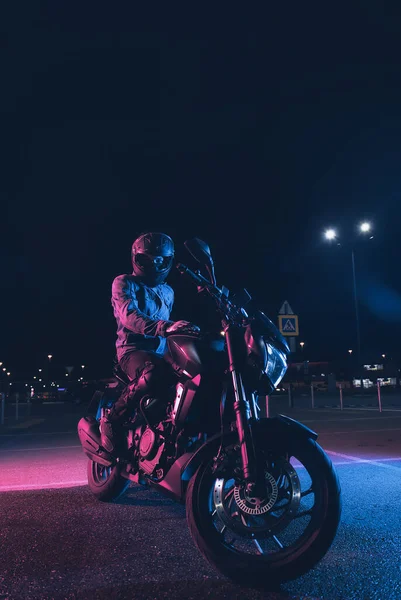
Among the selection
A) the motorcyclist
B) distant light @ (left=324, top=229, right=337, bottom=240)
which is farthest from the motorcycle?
distant light @ (left=324, top=229, right=337, bottom=240)

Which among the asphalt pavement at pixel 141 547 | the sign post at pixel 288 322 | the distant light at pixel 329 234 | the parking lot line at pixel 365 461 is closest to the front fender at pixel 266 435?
the asphalt pavement at pixel 141 547

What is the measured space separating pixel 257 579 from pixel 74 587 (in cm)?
94

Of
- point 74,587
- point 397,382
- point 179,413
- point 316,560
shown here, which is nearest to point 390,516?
point 316,560

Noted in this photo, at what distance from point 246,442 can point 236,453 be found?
0.12 m

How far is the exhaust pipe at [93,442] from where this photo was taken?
14.2 ft

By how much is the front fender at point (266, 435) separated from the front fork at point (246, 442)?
0.06 metres

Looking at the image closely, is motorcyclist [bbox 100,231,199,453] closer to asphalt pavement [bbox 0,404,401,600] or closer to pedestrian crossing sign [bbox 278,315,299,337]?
asphalt pavement [bbox 0,404,401,600]

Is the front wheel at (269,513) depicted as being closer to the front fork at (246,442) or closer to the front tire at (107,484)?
the front fork at (246,442)

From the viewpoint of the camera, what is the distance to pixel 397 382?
38188mm

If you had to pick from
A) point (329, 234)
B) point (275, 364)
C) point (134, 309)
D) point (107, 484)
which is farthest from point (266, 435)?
point (329, 234)

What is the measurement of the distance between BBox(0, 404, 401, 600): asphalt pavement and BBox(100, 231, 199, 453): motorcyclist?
686 mm

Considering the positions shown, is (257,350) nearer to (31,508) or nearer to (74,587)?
(74,587)

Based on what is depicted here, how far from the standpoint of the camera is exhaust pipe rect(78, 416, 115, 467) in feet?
14.2

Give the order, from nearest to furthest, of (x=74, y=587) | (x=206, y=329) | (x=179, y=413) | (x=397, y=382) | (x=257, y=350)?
(x=74, y=587), (x=257, y=350), (x=179, y=413), (x=206, y=329), (x=397, y=382)
